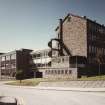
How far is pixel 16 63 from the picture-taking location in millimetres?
75188

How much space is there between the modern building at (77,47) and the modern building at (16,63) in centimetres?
1401

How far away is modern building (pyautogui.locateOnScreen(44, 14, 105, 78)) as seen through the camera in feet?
182

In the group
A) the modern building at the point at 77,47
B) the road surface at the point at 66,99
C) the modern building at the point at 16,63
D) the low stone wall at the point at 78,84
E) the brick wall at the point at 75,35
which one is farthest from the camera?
the modern building at the point at 16,63

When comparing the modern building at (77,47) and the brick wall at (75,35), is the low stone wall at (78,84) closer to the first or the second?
the modern building at (77,47)

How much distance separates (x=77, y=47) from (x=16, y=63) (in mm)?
24135

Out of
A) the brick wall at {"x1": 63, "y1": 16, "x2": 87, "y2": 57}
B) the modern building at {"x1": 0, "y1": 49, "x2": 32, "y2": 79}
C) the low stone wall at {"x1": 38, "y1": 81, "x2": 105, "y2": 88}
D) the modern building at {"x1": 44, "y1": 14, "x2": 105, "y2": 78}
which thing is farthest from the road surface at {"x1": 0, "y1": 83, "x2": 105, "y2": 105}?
the modern building at {"x1": 0, "y1": 49, "x2": 32, "y2": 79}

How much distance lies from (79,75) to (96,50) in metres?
10.2

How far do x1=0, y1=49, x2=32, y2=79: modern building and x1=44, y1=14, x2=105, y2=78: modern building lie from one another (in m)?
14.0

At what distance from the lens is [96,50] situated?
194 ft

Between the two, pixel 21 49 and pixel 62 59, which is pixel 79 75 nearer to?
pixel 62 59

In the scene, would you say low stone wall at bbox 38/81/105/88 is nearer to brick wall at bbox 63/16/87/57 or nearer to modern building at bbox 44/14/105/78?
modern building at bbox 44/14/105/78

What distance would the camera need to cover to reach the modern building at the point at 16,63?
2960 inches

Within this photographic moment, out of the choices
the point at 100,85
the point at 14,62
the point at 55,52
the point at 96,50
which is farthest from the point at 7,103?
the point at 14,62

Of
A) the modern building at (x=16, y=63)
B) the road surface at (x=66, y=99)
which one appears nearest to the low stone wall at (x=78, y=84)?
the road surface at (x=66, y=99)
